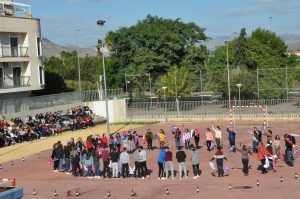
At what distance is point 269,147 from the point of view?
79.3 feet

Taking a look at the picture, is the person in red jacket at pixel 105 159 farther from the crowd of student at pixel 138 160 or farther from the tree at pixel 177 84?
the tree at pixel 177 84

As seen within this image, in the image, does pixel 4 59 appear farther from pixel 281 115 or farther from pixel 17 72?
pixel 281 115

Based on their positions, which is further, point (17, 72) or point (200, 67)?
point (200, 67)

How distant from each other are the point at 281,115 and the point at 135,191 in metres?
27.1

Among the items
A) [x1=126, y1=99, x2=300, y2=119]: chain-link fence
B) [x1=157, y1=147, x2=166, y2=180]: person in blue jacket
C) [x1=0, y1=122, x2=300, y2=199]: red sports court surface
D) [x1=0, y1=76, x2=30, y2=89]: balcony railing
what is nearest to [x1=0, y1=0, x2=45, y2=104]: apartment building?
[x1=0, y1=76, x2=30, y2=89]: balcony railing

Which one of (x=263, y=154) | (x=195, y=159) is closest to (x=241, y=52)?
(x=263, y=154)

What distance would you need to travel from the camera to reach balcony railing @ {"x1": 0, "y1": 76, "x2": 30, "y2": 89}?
4778 cm

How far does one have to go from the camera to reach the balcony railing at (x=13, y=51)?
1870 inches

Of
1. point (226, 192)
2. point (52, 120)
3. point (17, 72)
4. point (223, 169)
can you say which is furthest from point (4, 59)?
point (226, 192)

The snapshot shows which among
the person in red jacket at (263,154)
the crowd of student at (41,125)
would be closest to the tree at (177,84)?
the crowd of student at (41,125)

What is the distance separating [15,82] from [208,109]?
1808 centimetres

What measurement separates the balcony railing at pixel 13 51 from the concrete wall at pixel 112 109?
304 inches

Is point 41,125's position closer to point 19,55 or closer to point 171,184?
point 19,55

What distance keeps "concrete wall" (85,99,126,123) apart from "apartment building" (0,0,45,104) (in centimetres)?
564
